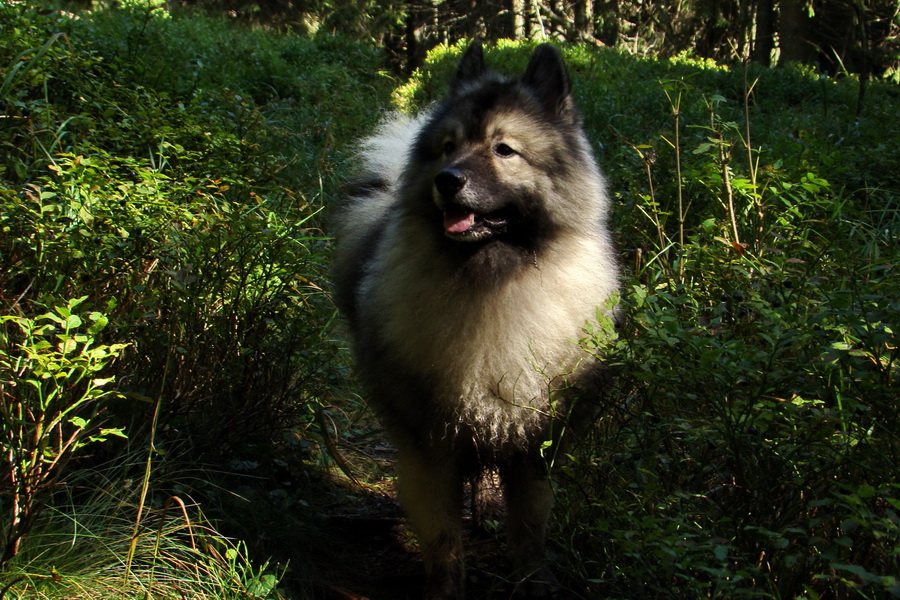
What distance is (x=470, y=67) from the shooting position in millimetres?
3377

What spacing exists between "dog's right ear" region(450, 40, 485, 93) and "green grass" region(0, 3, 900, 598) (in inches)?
34.4

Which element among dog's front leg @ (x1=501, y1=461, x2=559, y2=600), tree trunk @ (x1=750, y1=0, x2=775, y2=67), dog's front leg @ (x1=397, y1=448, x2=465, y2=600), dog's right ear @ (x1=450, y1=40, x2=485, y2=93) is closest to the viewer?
dog's front leg @ (x1=397, y1=448, x2=465, y2=600)

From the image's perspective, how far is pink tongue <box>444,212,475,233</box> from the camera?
2791 mm

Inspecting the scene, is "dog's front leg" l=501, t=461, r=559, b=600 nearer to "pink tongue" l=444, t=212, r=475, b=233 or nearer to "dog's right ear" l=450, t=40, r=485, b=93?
"pink tongue" l=444, t=212, r=475, b=233

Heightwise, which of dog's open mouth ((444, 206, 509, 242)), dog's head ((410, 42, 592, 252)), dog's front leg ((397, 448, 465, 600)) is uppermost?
dog's head ((410, 42, 592, 252))

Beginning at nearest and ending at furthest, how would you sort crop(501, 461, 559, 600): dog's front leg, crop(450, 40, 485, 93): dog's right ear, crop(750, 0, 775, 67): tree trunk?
crop(501, 461, 559, 600): dog's front leg
crop(450, 40, 485, 93): dog's right ear
crop(750, 0, 775, 67): tree trunk

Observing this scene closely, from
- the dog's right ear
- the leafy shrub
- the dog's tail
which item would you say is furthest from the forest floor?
the dog's right ear

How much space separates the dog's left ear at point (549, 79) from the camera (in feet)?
10.5

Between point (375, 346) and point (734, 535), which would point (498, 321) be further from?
point (734, 535)

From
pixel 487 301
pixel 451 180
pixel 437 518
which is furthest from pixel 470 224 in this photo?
pixel 437 518

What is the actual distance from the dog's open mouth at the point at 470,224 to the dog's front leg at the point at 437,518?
0.83m

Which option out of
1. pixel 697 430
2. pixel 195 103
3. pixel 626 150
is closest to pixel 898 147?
pixel 626 150

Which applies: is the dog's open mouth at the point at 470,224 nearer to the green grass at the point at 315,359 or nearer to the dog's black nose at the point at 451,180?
the dog's black nose at the point at 451,180

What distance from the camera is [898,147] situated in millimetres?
5586
